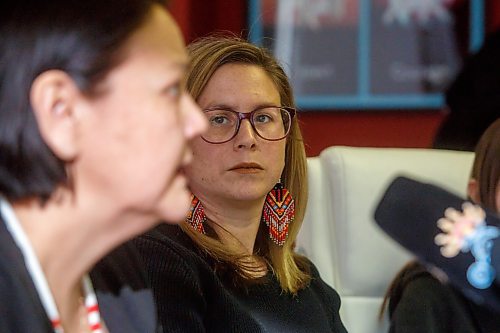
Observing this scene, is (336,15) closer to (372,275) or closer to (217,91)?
(372,275)

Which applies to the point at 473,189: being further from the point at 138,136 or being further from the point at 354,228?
the point at 138,136

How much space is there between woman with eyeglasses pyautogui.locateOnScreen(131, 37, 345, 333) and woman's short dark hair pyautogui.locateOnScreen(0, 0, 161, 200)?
586mm

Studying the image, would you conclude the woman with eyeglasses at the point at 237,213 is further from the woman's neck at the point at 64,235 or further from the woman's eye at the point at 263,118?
the woman's neck at the point at 64,235

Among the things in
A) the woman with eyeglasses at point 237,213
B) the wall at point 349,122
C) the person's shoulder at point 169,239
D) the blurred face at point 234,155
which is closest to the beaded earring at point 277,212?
the woman with eyeglasses at point 237,213

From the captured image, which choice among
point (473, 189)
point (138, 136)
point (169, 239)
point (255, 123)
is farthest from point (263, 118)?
point (138, 136)

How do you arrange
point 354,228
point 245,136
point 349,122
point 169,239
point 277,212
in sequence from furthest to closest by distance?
point 349,122, point 354,228, point 277,212, point 245,136, point 169,239

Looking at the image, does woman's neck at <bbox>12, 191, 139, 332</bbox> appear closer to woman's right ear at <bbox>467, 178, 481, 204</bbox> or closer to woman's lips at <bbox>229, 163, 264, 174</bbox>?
woman's lips at <bbox>229, 163, 264, 174</bbox>

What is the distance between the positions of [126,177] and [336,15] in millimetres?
2551

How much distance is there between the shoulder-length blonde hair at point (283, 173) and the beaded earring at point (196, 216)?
2 cm

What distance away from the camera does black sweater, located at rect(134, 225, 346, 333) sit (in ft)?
4.88

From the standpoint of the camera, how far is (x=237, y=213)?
171cm

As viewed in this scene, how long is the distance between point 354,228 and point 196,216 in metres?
0.59

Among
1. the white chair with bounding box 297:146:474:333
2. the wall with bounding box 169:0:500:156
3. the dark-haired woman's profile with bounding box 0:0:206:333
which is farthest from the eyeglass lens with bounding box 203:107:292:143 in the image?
the wall with bounding box 169:0:500:156

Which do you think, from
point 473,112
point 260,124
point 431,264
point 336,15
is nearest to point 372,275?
point 260,124
